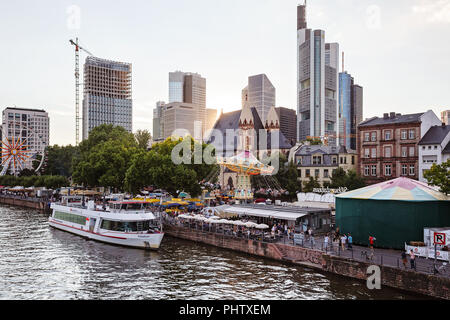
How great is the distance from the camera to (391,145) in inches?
2571

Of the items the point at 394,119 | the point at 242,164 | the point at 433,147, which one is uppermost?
the point at 394,119

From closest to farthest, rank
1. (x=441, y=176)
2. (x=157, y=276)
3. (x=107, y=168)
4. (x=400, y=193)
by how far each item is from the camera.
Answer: (x=157, y=276), (x=441, y=176), (x=400, y=193), (x=107, y=168)

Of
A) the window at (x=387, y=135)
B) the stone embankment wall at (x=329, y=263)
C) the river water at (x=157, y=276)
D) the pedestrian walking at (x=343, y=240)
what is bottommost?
the river water at (x=157, y=276)

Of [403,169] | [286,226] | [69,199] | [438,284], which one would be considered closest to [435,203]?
[438,284]

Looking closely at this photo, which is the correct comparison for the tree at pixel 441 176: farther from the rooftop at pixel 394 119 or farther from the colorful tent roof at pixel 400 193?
the rooftop at pixel 394 119

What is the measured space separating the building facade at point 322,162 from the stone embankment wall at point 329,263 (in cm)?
4062

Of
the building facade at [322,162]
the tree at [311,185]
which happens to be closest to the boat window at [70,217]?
the tree at [311,185]

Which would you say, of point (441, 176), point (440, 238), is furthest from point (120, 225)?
point (441, 176)

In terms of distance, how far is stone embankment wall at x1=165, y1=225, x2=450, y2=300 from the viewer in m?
25.0

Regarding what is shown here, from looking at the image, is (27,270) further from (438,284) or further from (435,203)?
(435,203)

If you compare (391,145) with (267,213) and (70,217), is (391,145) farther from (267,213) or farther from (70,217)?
(70,217)

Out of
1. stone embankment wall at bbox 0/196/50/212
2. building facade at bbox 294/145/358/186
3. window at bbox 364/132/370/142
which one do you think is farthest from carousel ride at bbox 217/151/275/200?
stone embankment wall at bbox 0/196/50/212

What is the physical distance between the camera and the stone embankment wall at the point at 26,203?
86350mm

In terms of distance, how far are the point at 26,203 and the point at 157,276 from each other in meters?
77.6
